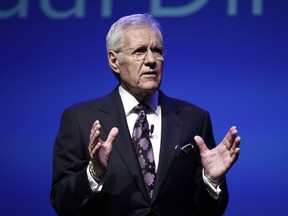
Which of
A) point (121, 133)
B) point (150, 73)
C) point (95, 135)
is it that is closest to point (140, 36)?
point (150, 73)

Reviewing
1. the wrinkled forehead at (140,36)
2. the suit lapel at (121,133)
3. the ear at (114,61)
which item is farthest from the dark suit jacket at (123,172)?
the wrinkled forehead at (140,36)

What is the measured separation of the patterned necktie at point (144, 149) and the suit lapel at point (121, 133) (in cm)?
3

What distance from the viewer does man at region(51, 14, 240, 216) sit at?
1961 millimetres

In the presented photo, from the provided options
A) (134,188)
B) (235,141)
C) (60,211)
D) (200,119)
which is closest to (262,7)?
(200,119)

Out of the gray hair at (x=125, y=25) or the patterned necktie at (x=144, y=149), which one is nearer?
the patterned necktie at (x=144, y=149)

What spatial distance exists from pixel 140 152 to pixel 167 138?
4.3 inches

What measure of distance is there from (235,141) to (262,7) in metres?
1.08

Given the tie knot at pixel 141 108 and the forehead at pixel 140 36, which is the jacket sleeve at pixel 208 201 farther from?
the forehead at pixel 140 36

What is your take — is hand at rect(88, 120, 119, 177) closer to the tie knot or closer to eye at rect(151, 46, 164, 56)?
the tie knot

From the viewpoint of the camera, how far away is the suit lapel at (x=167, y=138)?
6.55 feet

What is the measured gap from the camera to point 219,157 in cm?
199

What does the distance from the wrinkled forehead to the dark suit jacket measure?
8.3 inches

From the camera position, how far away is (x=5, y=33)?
2.93 m

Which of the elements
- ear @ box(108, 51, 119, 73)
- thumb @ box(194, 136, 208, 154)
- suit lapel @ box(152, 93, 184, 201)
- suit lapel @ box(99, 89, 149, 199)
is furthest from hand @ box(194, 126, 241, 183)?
ear @ box(108, 51, 119, 73)
